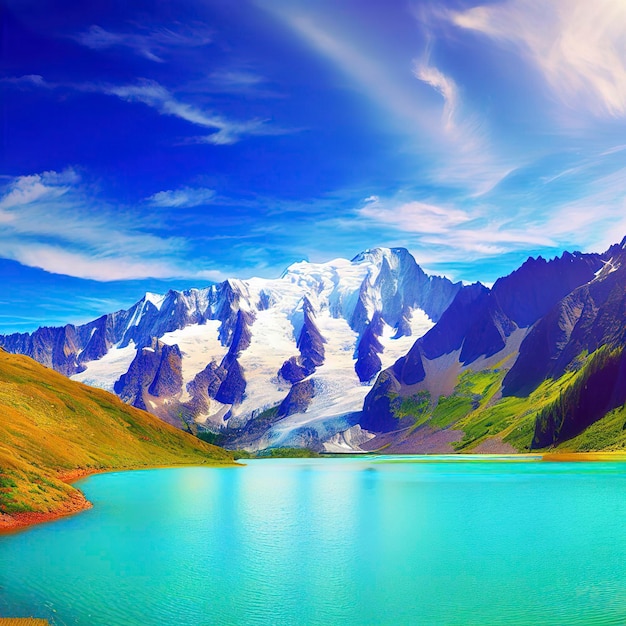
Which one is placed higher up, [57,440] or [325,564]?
[57,440]

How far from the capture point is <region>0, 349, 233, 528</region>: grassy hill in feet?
193

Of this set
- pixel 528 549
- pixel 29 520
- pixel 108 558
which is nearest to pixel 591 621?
pixel 528 549

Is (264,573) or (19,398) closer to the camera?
(264,573)

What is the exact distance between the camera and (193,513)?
6819 centimetres

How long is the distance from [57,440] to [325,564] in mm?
78080

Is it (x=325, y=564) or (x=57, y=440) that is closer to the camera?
(x=325, y=564)

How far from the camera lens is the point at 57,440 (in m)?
106

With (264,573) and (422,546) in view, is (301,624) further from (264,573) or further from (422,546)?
(422,546)

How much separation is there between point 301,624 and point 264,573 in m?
10.2

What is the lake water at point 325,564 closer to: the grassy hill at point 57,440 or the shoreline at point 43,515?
the shoreline at point 43,515

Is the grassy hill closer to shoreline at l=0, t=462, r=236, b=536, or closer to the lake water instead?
shoreline at l=0, t=462, r=236, b=536

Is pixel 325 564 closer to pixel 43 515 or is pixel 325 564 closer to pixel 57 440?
pixel 43 515

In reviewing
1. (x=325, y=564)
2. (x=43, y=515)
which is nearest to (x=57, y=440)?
(x=43, y=515)

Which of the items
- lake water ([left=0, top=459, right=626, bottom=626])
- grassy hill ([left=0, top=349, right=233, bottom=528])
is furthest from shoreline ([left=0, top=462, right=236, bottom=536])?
lake water ([left=0, top=459, right=626, bottom=626])
